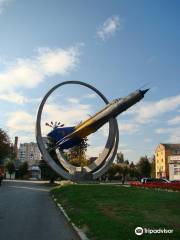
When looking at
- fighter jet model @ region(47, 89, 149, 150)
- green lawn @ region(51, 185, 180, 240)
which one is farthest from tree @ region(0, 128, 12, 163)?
green lawn @ region(51, 185, 180, 240)

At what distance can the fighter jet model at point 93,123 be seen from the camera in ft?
138

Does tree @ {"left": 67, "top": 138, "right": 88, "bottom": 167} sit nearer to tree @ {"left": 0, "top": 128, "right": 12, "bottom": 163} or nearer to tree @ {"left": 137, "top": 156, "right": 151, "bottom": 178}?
tree @ {"left": 0, "top": 128, "right": 12, "bottom": 163}

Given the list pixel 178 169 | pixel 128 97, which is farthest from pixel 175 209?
pixel 178 169

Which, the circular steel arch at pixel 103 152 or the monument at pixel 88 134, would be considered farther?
the circular steel arch at pixel 103 152

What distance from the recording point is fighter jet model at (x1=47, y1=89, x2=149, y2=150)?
42.1 meters

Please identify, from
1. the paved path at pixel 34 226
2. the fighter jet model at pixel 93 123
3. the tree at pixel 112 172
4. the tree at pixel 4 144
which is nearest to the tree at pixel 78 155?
the tree at pixel 4 144

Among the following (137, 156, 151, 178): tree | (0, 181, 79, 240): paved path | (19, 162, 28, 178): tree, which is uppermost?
(137, 156, 151, 178): tree

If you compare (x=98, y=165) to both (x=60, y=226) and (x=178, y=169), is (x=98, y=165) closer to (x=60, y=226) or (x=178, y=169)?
(x=60, y=226)

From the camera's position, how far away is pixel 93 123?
4591cm

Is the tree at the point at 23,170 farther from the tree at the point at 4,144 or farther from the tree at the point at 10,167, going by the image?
the tree at the point at 4,144
